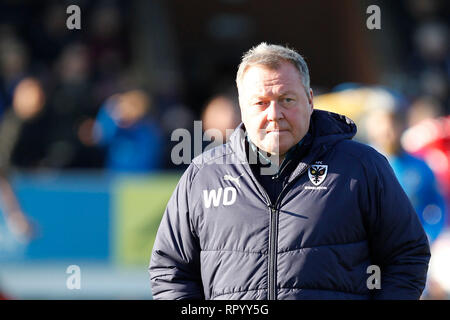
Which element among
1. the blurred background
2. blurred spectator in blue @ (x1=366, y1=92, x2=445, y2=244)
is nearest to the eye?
the blurred background

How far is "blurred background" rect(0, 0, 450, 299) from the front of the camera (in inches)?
315

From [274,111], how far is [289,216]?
0.41 m

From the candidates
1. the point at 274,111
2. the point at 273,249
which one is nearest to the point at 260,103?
the point at 274,111

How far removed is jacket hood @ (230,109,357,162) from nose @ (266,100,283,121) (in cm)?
20

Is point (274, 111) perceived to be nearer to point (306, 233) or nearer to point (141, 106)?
point (306, 233)

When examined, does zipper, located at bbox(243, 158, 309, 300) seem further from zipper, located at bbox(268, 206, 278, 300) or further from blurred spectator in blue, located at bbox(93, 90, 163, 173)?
blurred spectator in blue, located at bbox(93, 90, 163, 173)

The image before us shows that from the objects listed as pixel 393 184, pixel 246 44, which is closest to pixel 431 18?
pixel 246 44

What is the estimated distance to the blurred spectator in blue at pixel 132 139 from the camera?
9.67 meters

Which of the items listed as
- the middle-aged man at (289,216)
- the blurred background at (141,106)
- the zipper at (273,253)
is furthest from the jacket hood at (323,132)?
the blurred background at (141,106)

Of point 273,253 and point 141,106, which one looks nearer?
point 273,253

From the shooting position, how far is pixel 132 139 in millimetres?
9719

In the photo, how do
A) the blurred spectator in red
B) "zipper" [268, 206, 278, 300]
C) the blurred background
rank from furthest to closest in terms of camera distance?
the blurred background < the blurred spectator in red < "zipper" [268, 206, 278, 300]

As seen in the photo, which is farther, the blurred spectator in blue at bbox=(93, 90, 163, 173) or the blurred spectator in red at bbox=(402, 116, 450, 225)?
the blurred spectator in blue at bbox=(93, 90, 163, 173)
